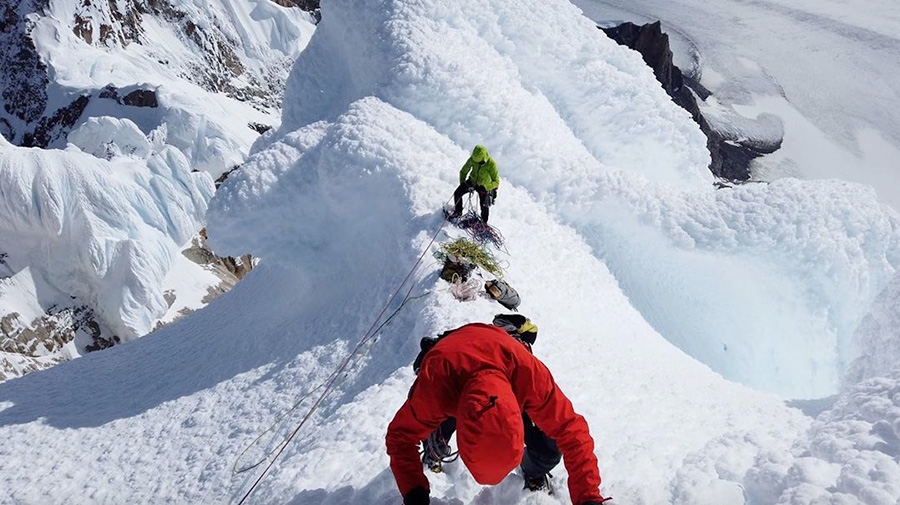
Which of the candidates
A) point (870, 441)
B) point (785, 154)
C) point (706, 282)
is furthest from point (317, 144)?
point (785, 154)

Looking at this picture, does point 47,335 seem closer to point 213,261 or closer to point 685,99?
point 213,261

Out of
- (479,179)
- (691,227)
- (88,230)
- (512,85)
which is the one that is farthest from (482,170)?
(88,230)

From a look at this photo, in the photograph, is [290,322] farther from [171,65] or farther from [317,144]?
[171,65]

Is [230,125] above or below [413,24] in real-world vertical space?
below

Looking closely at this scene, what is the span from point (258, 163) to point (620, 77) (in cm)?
701

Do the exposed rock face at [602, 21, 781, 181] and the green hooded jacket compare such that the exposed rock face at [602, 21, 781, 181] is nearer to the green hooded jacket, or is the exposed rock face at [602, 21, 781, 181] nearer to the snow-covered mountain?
the snow-covered mountain

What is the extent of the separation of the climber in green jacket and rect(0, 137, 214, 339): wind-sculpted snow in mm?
18945

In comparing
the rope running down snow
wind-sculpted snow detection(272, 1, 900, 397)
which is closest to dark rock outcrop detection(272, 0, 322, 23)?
wind-sculpted snow detection(272, 1, 900, 397)

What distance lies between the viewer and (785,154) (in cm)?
4603

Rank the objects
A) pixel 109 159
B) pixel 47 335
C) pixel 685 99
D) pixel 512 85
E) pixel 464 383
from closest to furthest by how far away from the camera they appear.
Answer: pixel 464 383 → pixel 512 85 → pixel 47 335 → pixel 109 159 → pixel 685 99

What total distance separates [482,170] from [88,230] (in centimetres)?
2011

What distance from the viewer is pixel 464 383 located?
230 centimetres

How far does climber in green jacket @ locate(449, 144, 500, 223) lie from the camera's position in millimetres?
6348

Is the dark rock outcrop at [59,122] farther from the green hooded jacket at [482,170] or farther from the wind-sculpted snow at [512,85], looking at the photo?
the green hooded jacket at [482,170]
